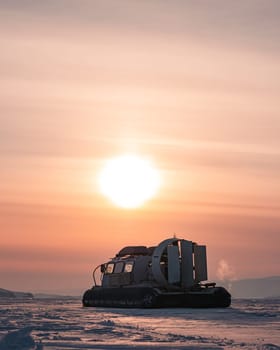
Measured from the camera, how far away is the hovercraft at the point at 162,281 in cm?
3878

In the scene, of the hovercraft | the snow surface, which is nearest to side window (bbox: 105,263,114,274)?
the hovercraft

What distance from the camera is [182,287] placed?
4088 cm

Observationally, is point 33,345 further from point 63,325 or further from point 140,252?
point 140,252

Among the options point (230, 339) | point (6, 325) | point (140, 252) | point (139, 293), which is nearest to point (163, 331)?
point (230, 339)

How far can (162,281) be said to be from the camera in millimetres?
40406

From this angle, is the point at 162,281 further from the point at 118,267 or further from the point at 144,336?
the point at 144,336

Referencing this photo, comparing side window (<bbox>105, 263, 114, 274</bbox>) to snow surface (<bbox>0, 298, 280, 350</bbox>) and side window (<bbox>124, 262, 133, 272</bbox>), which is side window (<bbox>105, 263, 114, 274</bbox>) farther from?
snow surface (<bbox>0, 298, 280, 350</bbox>)

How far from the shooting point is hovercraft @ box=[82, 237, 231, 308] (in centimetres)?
3878

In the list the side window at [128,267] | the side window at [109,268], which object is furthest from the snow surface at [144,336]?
the side window at [109,268]

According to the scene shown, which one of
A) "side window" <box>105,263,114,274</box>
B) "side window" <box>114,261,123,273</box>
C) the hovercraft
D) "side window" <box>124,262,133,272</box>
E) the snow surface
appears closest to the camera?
the snow surface

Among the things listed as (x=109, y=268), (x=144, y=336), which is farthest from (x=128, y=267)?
(x=144, y=336)

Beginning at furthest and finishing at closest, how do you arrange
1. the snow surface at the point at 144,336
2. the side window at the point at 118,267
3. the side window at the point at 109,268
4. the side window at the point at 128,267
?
the side window at the point at 109,268 → the side window at the point at 118,267 → the side window at the point at 128,267 → the snow surface at the point at 144,336

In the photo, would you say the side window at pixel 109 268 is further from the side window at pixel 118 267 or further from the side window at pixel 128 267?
the side window at pixel 128 267

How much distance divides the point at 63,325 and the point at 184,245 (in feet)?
60.4
